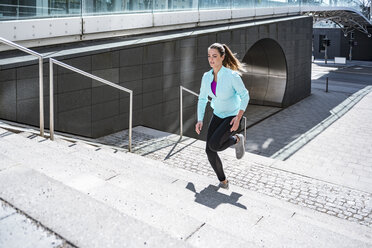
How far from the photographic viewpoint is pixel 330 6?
26.0 m

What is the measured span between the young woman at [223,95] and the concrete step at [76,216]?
190cm

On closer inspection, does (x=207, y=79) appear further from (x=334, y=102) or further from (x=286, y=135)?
(x=334, y=102)

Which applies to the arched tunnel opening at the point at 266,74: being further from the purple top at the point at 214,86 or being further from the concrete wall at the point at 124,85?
the purple top at the point at 214,86

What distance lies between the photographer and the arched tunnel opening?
17883 millimetres

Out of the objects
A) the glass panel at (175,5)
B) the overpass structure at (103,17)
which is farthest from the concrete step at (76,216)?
the glass panel at (175,5)

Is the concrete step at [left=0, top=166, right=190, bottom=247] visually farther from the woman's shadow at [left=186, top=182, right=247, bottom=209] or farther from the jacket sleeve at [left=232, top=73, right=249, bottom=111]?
the jacket sleeve at [left=232, top=73, right=249, bottom=111]

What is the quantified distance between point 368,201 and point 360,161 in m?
4.59

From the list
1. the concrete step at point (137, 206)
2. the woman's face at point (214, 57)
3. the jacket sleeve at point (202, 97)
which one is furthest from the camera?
the jacket sleeve at point (202, 97)

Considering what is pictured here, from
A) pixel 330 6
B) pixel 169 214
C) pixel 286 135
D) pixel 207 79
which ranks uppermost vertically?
pixel 330 6

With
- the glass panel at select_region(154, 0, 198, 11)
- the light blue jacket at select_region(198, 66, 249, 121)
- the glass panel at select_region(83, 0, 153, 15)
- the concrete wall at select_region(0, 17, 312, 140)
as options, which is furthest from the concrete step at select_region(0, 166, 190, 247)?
the glass panel at select_region(154, 0, 198, 11)

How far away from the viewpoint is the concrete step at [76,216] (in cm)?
225

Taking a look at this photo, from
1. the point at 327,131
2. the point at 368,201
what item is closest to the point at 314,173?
the point at 368,201

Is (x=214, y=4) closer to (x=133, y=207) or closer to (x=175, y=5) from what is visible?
(x=175, y=5)

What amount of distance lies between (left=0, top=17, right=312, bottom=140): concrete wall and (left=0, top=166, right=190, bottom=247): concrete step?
3.32 meters
